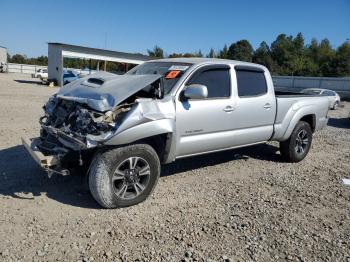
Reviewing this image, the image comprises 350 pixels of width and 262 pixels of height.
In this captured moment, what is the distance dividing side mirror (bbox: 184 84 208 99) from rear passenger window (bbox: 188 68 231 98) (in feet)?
1.18

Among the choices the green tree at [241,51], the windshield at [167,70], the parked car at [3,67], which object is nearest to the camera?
the windshield at [167,70]

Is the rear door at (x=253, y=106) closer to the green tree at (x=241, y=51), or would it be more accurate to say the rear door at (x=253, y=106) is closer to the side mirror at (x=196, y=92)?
the side mirror at (x=196, y=92)

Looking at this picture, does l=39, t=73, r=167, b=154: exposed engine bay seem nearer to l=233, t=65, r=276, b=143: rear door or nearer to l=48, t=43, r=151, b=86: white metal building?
l=233, t=65, r=276, b=143: rear door

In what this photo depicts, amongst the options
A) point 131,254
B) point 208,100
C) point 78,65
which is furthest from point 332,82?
point 78,65

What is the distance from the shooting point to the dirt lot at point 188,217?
3525 mm

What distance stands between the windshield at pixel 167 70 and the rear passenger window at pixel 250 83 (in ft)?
3.36

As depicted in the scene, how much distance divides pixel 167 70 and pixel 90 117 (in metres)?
1.66

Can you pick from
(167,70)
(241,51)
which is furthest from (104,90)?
(241,51)

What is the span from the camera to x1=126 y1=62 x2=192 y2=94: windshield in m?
5.03

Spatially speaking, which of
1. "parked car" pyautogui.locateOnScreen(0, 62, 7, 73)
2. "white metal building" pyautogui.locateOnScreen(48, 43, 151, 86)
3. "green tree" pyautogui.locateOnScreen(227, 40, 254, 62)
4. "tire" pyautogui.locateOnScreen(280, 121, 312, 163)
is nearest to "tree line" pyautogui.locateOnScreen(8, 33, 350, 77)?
"green tree" pyautogui.locateOnScreen(227, 40, 254, 62)

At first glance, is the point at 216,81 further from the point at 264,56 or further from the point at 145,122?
the point at 264,56

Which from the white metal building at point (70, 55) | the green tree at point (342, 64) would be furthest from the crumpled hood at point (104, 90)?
the green tree at point (342, 64)

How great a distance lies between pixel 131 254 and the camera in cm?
342

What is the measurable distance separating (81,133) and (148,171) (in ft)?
3.18
